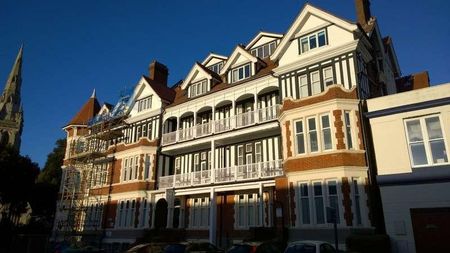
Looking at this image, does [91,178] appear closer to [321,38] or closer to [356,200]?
[321,38]

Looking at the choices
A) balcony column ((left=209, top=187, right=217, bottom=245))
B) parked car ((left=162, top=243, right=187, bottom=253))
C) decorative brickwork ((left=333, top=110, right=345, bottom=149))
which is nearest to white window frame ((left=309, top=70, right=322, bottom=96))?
decorative brickwork ((left=333, top=110, right=345, bottom=149))

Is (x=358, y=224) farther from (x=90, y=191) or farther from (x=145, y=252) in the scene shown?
(x=90, y=191)

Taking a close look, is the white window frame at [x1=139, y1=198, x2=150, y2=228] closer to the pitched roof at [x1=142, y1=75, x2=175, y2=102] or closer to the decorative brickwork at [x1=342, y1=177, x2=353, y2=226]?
the pitched roof at [x1=142, y1=75, x2=175, y2=102]

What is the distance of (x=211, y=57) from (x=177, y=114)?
6799mm

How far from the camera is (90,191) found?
33.2 meters

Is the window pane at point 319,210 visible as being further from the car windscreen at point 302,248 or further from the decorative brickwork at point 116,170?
the decorative brickwork at point 116,170

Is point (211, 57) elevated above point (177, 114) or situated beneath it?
elevated above

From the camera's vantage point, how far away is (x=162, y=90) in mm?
32156

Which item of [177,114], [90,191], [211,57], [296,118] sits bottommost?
[90,191]

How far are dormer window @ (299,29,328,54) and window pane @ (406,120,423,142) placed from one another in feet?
22.6

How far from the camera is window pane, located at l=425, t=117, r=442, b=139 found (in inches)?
634

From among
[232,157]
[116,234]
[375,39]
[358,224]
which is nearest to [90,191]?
[116,234]

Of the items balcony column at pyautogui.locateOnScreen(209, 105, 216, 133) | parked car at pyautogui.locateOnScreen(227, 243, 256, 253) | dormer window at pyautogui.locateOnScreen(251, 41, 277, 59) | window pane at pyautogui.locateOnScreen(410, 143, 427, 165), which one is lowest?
parked car at pyautogui.locateOnScreen(227, 243, 256, 253)

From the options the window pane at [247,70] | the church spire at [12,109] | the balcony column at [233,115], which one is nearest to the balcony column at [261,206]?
the balcony column at [233,115]
